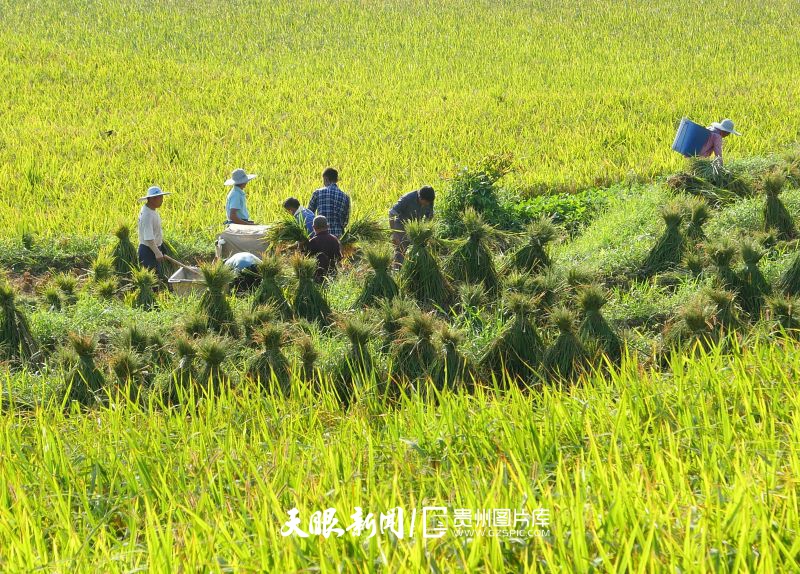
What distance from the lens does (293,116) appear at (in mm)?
15312

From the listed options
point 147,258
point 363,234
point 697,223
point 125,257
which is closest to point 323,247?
point 363,234

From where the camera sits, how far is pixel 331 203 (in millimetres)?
8398

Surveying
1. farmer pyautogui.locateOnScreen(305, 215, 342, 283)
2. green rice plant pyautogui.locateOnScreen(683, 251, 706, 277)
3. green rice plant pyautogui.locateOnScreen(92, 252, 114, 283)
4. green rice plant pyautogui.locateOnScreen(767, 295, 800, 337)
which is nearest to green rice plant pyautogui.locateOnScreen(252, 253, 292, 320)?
farmer pyautogui.locateOnScreen(305, 215, 342, 283)

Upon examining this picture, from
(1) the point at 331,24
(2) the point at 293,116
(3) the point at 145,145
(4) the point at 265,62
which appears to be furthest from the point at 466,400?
(1) the point at 331,24

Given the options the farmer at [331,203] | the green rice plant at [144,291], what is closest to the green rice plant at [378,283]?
the farmer at [331,203]

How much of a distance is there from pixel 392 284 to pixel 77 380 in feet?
7.41

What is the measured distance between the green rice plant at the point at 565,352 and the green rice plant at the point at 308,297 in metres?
1.78

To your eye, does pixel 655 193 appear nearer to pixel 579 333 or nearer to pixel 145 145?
pixel 579 333

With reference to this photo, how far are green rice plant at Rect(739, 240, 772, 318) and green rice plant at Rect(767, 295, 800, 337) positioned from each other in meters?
0.58

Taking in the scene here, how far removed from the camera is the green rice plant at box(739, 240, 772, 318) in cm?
657

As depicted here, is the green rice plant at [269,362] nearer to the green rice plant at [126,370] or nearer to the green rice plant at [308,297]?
the green rice plant at [126,370]

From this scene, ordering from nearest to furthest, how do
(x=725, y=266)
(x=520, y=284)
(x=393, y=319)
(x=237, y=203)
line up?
(x=393, y=319), (x=725, y=266), (x=520, y=284), (x=237, y=203)

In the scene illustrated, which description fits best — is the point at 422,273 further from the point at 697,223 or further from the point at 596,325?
the point at 697,223

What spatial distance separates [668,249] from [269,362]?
3465mm
